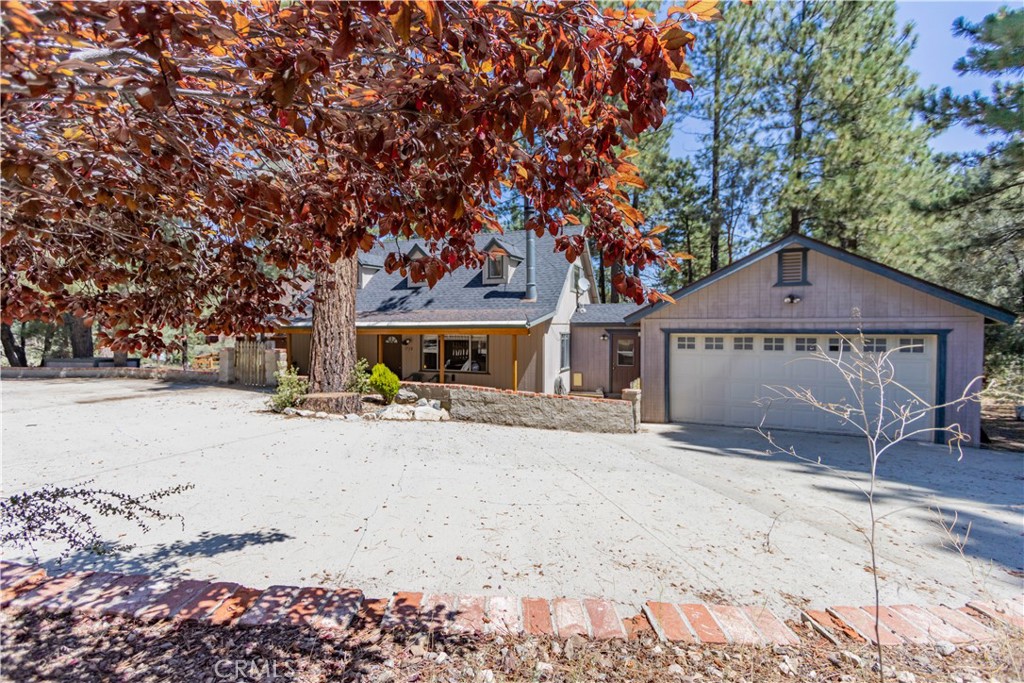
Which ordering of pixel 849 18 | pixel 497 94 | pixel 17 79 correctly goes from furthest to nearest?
pixel 849 18, pixel 497 94, pixel 17 79

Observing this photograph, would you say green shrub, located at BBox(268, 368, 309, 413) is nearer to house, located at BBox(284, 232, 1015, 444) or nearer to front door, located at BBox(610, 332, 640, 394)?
house, located at BBox(284, 232, 1015, 444)

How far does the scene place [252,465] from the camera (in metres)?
6.10

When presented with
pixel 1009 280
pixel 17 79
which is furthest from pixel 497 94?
pixel 1009 280

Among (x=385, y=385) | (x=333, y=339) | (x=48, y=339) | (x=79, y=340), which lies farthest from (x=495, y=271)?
(x=48, y=339)

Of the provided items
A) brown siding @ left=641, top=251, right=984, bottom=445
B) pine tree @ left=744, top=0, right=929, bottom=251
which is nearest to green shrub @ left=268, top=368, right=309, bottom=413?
brown siding @ left=641, top=251, right=984, bottom=445

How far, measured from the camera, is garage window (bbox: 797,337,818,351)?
10156 mm

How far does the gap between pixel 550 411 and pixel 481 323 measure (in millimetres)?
4609

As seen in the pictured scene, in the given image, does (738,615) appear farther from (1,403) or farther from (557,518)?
(1,403)

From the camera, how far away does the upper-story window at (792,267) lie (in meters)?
10.2

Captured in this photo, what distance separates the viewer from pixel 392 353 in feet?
54.4

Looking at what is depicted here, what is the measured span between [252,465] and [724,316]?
988 centimetres

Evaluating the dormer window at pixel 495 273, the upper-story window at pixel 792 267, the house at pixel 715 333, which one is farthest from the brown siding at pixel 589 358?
the upper-story window at pixel 792 267

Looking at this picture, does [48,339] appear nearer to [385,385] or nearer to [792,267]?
[385,385]

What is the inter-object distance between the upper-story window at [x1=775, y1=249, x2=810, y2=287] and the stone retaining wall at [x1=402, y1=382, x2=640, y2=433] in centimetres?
435
